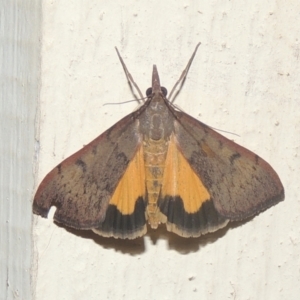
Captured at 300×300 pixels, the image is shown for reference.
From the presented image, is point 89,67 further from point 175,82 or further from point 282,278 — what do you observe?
point 282,278

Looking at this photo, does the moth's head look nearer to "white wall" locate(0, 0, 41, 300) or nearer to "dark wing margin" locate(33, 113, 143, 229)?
"dark wing margin" locate(33, 113, 143, 229)

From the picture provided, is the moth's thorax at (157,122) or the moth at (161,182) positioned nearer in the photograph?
the moth at (161,182)

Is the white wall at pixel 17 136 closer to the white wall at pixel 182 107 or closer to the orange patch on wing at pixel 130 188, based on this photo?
the white wall at pixel 182 107

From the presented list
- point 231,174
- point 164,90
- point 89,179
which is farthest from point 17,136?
point 231,174

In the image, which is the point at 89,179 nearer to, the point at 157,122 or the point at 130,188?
the point at 130,188

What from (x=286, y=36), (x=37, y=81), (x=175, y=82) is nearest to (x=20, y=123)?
(x=37, y=81)

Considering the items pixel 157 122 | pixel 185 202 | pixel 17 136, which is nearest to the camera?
pixel 17 136

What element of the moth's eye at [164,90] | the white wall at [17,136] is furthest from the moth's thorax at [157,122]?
the white wall at [17,136]
